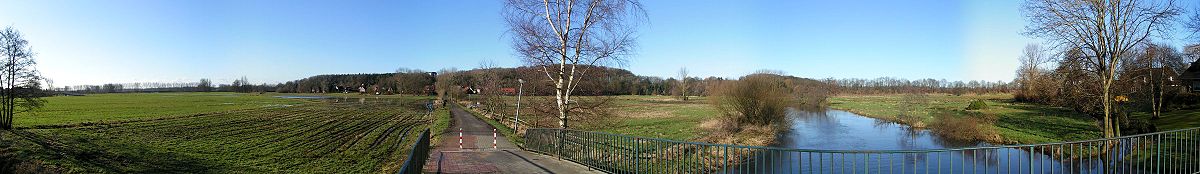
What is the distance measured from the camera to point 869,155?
14.7 meters

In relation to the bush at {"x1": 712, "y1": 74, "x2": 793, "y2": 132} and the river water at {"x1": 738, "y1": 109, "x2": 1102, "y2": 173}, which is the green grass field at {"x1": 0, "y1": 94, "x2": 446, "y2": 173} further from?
the bush at {"x1": 712, "y1": 74, "x2": 793, "y2": 132}

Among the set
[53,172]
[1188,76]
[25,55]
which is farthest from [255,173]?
[1188,76]

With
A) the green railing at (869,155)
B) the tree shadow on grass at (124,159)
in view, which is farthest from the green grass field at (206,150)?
the green railing at (869,155)

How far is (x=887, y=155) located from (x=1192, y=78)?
33.7 metres

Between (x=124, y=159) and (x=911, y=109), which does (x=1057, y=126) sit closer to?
(x=911, y=109)

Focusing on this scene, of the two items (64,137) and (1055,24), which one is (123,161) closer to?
(64,137)

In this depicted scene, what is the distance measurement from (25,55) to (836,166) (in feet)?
107

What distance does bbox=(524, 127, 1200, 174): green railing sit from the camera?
→ 264 inches

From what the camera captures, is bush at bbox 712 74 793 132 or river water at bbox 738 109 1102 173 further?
bush at bbox 712 74 793 132

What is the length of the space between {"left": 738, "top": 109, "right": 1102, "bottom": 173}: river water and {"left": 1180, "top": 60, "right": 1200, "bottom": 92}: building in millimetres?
19006

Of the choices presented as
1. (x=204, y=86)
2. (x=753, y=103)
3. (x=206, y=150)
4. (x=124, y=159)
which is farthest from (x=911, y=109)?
(x=204, y=86)

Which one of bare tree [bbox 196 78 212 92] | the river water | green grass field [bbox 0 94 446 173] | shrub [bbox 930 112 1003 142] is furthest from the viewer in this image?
bare tree [bbox 196 78 212 92]

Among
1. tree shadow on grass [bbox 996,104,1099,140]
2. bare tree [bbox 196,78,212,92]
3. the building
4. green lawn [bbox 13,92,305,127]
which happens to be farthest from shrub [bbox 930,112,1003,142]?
bare tree [bbox 196,78,212,92]

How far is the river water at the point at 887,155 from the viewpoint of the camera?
14.4 meters
